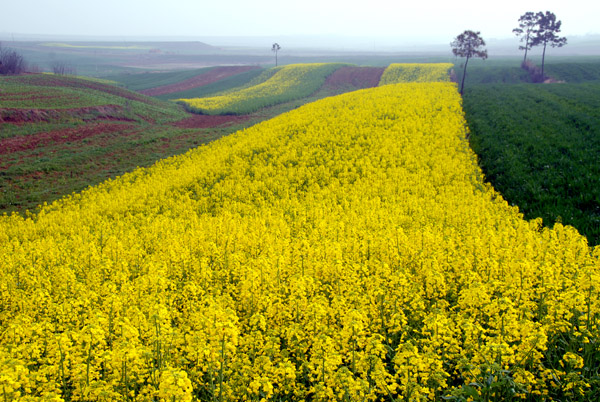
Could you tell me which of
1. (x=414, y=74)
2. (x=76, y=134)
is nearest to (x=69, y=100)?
(x=76, y=134)

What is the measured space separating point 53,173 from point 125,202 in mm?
11572

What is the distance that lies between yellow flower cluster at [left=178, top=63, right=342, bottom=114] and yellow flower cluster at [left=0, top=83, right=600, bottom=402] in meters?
35.3

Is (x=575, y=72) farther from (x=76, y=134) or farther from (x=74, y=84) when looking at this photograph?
(x=74, y=84)

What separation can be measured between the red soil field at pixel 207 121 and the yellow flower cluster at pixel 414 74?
36.4 metres

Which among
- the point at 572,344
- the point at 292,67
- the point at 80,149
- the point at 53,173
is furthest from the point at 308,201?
the point at 292,67

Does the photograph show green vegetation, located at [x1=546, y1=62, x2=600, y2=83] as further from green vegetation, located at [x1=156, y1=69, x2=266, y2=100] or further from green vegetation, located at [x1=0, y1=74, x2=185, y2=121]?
green vegetation, located at [x1=0, y1=74, x2=185, y2=121]

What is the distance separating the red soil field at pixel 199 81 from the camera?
91.8 meters

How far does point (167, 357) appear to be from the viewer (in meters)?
6.22

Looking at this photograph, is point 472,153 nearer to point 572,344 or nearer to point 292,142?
point 292,142

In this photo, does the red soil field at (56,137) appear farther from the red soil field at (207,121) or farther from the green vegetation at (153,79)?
the green vegetation at (153,79)

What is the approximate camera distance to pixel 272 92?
7356 centimetres

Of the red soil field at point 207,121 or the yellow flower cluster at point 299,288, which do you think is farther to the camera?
the red soil field at point 207,121

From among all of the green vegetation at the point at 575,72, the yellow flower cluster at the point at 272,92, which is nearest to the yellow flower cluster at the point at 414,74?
the yellow flower cluster at the point at 272,92

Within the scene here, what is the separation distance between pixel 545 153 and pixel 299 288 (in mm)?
20433
